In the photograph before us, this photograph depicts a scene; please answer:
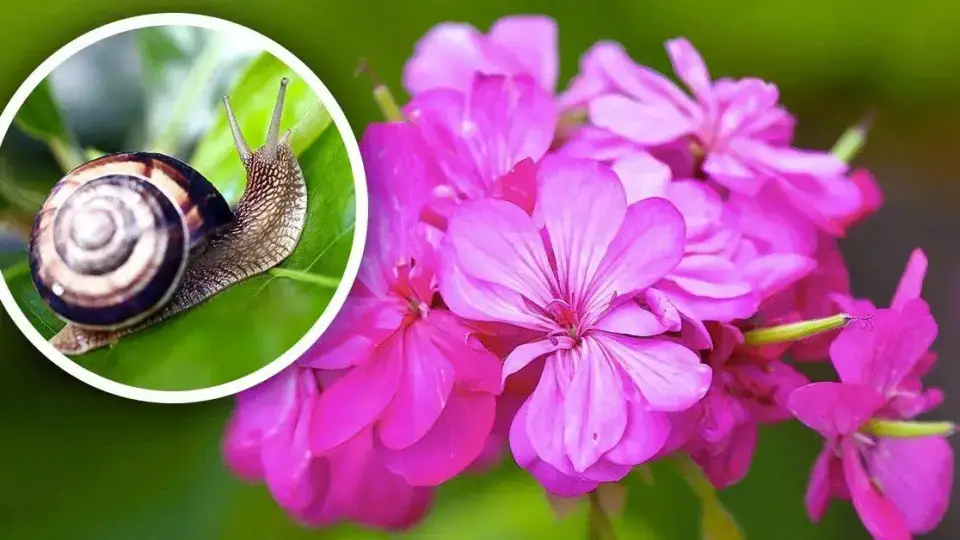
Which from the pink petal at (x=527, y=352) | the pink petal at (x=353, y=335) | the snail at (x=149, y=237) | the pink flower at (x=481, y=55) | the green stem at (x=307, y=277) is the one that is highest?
the snail at (x=149, y=237)

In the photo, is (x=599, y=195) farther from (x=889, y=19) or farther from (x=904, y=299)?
(x=889, y=19)

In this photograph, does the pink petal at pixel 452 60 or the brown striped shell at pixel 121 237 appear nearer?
the brown striped shell at pixel 121 237

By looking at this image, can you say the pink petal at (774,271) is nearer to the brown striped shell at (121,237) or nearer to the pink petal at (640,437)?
the pink petal at (640,437)

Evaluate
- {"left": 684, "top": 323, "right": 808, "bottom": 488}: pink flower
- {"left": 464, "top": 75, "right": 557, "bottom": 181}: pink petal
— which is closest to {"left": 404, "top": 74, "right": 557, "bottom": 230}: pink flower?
{"left": 464, "top": 75, "right": 557, "bottom": 181}: pink petal

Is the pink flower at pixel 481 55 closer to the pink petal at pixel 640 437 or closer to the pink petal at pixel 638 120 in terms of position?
the pink petal at pixel 638 120

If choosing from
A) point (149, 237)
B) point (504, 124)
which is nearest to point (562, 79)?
point (504, 124)

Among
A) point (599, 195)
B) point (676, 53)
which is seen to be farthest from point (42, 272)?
point (676, 53)

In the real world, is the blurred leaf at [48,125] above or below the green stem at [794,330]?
above

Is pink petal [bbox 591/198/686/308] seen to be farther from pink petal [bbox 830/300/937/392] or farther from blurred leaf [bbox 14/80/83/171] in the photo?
blurred leaf [bbox 14/80/83/171]

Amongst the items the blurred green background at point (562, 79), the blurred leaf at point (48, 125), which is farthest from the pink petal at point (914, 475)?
the blurred leaf at point (48, 125)
